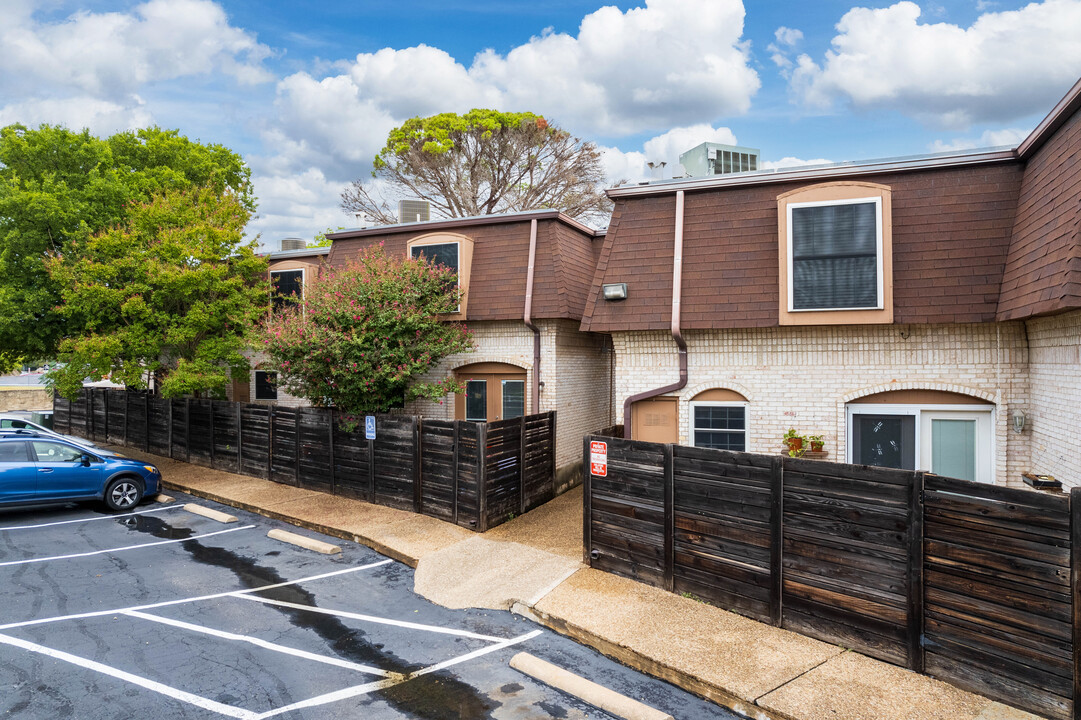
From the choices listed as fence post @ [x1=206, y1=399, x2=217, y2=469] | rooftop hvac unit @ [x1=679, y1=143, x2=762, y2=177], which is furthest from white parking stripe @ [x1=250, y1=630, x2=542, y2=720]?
fence post @ [x1=206, y1=399, x2=217, y2=469]

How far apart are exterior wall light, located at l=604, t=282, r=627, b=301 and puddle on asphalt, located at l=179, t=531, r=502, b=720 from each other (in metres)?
6.50

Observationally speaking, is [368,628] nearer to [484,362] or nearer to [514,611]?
[514,611]

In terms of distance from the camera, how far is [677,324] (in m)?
10.1

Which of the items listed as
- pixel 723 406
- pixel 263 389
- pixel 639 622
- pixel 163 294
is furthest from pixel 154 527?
pixel 723 406

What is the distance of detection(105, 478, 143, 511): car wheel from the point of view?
12211mm

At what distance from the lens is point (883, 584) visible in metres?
5.73

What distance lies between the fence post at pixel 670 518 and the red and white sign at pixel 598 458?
97 centimetres

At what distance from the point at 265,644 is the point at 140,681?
43.4 inches

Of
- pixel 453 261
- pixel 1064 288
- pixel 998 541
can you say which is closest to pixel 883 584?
pixel 998 541

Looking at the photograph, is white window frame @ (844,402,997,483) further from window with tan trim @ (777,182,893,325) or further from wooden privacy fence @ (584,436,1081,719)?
wooden privacy fence @ (584,436,1081,719)

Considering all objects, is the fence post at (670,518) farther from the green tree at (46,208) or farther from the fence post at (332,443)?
the green tree at (46,208)

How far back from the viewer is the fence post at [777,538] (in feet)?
21.2

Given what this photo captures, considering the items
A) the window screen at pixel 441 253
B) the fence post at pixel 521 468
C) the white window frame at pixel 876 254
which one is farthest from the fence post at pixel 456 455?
the white window frame at pixel 876 254

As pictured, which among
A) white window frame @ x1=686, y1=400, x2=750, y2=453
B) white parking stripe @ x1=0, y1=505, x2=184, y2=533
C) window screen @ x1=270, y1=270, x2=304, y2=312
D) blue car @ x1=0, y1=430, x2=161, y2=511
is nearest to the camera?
white window frame @ x1=686, y1=400, x2=750, y2=453
